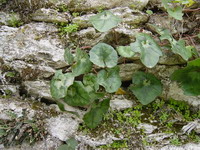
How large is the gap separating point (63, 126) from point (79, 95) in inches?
16.5

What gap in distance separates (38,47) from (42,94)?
499 mm

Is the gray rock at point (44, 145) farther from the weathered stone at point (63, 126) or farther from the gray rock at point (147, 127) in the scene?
the gray rock at point (147, 127)

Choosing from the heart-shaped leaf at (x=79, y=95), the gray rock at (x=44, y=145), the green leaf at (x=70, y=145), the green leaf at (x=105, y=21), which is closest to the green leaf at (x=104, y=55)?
the green leaf at (x=105, y=21)

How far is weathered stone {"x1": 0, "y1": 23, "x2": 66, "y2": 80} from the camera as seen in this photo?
2.15 m

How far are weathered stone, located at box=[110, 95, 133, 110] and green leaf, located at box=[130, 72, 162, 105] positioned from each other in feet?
0.78

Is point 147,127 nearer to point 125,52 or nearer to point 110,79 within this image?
point 110,79

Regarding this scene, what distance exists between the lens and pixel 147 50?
1.71m

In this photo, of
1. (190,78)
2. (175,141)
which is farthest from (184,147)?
(190,78)

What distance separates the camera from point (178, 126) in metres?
2.08

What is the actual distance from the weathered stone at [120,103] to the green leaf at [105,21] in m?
0.80

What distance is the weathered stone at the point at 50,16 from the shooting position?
2303mm

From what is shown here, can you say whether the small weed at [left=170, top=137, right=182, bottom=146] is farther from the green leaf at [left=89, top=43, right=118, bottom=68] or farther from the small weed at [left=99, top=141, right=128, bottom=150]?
the green leaf at [left=89, top=43, right=118, bottom=68]

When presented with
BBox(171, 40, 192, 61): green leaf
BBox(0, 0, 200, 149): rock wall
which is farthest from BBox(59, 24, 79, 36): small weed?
BBox(171, 40, 192, 61): green leaf

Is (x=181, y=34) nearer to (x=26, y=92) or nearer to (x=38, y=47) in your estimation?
(x=38, y=47)
